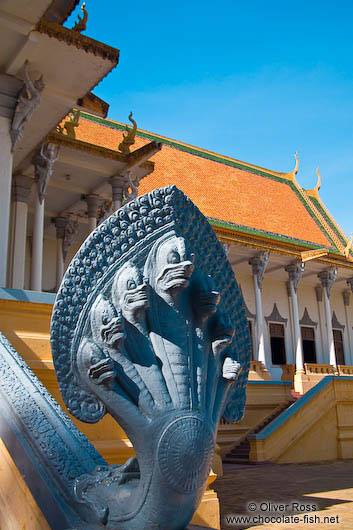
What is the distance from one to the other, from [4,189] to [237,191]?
1321 centimetres

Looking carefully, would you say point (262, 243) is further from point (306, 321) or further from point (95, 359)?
point (95, 359)

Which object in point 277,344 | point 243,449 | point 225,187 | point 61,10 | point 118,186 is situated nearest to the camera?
point 61,10

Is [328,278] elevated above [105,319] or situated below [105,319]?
above

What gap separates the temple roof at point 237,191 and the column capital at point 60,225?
3.57m

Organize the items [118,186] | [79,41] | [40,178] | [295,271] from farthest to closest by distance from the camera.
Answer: [295,271] → [118,186] → [40,178] → [79,41]

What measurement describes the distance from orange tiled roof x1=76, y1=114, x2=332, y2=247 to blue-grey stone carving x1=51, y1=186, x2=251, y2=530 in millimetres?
13108

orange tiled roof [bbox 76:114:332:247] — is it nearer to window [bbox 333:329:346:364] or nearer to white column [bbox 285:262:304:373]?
white column [bbox 285:262:304:373]

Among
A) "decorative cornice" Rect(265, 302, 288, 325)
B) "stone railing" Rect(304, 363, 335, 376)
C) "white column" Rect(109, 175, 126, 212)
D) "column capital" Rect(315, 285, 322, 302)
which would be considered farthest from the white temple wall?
"white column" Rect(109, 175, 126, 212)

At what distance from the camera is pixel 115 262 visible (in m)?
1.76

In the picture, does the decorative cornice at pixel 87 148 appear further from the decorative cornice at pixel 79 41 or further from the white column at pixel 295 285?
the white column at pixel 295 285

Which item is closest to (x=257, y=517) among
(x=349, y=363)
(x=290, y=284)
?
(x=290, y=284)

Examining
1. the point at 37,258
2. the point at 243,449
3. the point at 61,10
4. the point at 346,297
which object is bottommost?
the point at 243,449

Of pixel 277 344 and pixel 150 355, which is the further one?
pixel 277 344

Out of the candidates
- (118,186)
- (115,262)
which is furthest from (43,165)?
(115,262)
